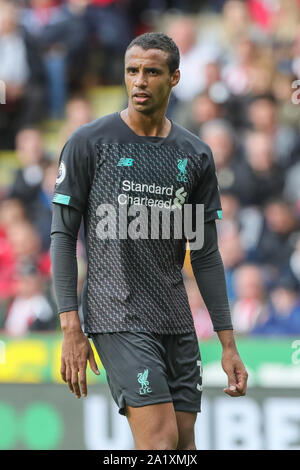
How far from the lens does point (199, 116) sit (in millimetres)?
9156

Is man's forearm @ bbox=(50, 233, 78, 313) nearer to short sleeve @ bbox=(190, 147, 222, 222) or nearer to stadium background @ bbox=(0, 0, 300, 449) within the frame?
short sleeve @ bbox=(190, 147, 222, 222)

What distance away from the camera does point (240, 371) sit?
4363 mm

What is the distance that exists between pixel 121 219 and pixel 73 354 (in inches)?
25.5

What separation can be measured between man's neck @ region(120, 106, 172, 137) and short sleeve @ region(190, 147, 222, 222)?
26 cm

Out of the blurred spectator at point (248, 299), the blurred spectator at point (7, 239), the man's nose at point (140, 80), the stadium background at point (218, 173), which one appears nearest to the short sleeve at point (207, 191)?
the man's nose at point (140, 80)

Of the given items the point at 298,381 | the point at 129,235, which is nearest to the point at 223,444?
the point at 298,381

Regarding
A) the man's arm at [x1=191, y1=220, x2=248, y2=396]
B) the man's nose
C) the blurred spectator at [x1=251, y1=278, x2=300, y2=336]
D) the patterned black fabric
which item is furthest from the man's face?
the blurred spectator at [x1=251, y1=278, x2=300, y2=336]

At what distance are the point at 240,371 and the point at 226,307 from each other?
1.07 ft

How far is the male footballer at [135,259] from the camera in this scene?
13.1 ft

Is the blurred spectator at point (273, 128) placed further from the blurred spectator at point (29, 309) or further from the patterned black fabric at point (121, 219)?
the patterned black fabric at point (121, 219)

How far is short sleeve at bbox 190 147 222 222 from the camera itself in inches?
173

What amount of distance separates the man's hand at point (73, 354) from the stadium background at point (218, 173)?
2874 millimetres

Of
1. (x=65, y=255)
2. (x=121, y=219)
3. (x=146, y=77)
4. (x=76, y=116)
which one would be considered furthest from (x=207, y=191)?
(x=76, y=116)

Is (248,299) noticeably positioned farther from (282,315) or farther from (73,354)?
(73,354)
